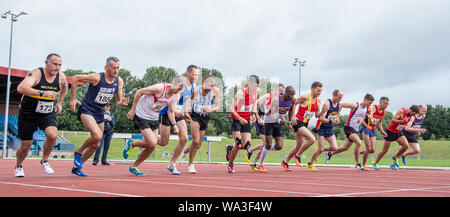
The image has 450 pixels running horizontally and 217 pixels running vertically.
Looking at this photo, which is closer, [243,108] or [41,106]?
[41,106]

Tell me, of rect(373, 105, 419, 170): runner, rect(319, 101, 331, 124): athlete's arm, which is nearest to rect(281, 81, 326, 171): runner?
rect(319, 101, 331, 124): athlete's arm

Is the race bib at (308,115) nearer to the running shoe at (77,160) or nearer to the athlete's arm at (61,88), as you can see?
the running shoe at (77,160)

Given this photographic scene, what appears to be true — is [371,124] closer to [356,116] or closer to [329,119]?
[356,116]

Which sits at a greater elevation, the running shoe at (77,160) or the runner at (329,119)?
the runner at (329,119)

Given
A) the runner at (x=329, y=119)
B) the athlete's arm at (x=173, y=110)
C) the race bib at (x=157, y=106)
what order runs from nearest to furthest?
1. the race bib at (x=157, y=106)
2. the athlete's arm at (x=173, y=110)
3. the runner at (x=329, y=119)

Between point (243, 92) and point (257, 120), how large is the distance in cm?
91

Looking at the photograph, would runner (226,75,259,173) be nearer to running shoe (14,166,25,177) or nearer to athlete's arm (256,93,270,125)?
athlete's arm (256,93,270,125)

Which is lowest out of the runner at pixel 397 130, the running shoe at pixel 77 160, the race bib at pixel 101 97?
the running shoe at pixel 77 160

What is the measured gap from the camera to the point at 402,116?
14.9 m

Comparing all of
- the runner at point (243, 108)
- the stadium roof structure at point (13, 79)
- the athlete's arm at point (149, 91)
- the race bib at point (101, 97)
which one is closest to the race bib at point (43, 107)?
the race bib at point (101, 97)

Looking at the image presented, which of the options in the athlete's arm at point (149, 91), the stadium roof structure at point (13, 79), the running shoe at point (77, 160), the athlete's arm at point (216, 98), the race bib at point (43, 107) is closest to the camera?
the race bib at point (43, 107)

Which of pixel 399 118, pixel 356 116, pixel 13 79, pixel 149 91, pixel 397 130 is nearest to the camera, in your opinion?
pixel 149 91

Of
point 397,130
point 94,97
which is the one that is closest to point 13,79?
point 397,130
